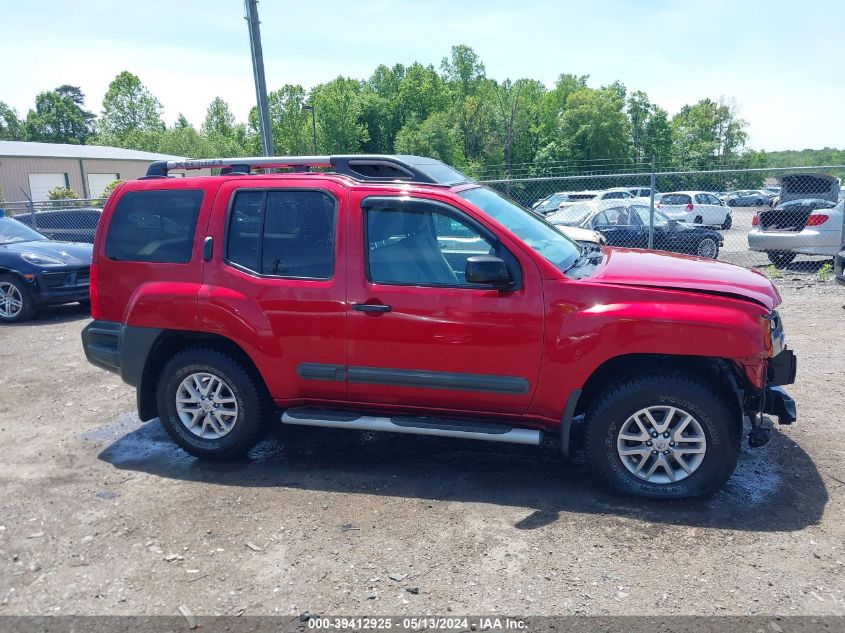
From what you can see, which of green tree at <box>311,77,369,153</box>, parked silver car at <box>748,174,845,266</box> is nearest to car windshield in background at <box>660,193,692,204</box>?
parked silver car at <box>748,174,845,266</box>

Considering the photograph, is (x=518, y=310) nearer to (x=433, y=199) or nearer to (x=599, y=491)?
(x=433, y=199)

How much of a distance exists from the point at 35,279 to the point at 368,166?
24.3 feet

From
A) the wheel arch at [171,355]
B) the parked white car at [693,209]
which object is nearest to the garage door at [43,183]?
the parked white car at [693,209]

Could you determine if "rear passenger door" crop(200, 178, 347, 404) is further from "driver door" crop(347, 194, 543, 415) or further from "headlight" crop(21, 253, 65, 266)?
"headlight" crop(21, 253, 65, 266)

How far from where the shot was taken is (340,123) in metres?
62.4

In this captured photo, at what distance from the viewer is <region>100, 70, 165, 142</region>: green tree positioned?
8656 cm

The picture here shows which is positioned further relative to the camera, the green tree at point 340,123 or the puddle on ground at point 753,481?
the green tree at point 340,123

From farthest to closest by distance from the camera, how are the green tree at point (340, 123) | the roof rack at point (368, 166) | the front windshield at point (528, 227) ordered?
the green tree at point (340, 123), the roof rack at point (368, 166), the front windshield at point (528, 227)

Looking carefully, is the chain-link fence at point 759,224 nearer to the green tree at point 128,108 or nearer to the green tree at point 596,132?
the green tree at point 596,132

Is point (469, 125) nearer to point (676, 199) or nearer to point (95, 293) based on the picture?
point (676, 199)

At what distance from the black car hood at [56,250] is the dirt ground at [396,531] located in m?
5.45

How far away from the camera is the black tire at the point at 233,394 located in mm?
4367

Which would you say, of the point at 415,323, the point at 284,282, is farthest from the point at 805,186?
the point at 284,282

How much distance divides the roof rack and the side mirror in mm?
755
